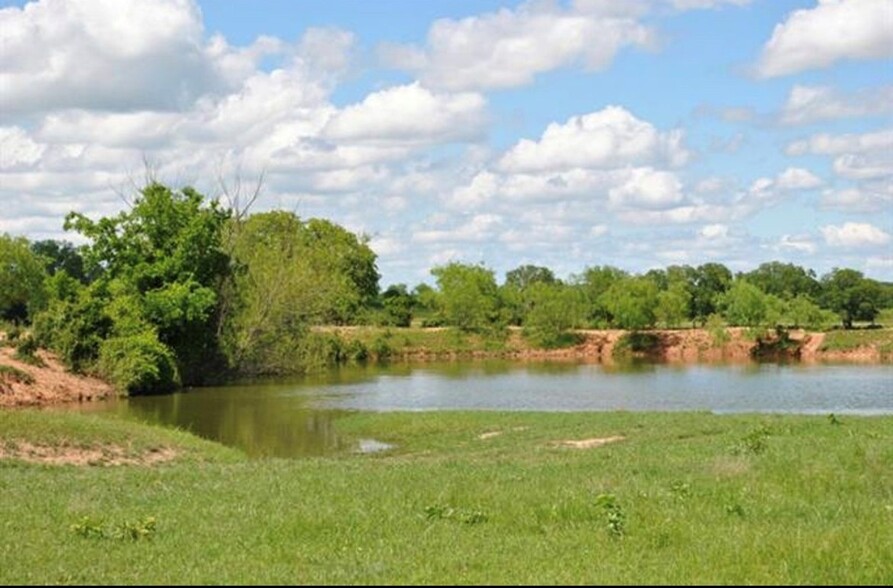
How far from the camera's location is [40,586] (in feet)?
36.6

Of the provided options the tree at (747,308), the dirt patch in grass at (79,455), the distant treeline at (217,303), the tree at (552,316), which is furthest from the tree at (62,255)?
the dirt patch in grass at (79,455)

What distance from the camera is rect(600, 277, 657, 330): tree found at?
4985 inches

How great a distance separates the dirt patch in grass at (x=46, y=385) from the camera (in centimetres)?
5478

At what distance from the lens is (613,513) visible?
1473 centimetres

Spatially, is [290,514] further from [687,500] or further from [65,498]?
[687,500]

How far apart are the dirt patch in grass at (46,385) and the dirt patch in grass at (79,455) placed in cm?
2246

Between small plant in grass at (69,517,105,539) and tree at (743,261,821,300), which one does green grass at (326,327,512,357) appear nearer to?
tree at (743,261,821,300)

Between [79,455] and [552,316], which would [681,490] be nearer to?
[79,455]

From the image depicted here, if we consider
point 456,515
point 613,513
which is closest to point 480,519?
point 456,515

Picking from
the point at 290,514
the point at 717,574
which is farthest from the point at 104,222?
the point at 717,574

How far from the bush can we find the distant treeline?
0.27 ft

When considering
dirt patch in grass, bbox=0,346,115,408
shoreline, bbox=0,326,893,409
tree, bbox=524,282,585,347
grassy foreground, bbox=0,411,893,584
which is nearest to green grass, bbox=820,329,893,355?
shoreline, bbox=0,326,893,409

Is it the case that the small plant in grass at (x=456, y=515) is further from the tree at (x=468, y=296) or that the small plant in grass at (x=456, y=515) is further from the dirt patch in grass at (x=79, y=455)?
the tree at (x=468, y=296)

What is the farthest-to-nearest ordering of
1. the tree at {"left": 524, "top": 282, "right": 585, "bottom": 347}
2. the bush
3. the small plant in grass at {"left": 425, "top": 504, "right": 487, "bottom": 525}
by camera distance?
the tree at {"left": 524, "top": 282, "right": 585, "bottom": 347} → the bush → the small plant in grass at {"left": 425, "top": 504, "right": 487, "bottom": 525}
